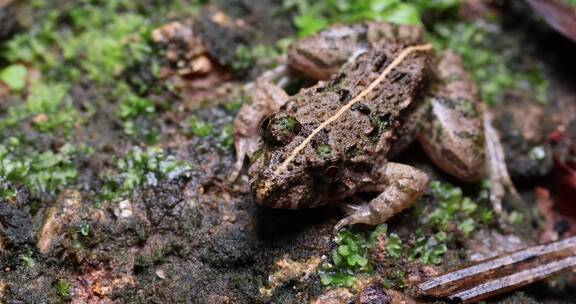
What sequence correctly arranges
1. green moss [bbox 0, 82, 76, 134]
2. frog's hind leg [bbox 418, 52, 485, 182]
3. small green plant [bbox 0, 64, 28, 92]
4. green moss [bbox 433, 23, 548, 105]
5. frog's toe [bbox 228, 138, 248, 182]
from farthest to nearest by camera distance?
green moss [bbox 433, 23, 548, 105]
small green plant [bbox 0, 64, 28, 92]
green moss [bbox 0, 82, 76, 134]
frog's hind leg [bbox 418, 52, 485, 182]
frog's toe [bbox 228, 138, 248, 182]

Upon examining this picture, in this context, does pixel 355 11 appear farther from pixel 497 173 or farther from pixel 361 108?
pixel 497 173

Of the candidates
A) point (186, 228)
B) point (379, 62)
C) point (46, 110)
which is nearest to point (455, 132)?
point (379, 62)

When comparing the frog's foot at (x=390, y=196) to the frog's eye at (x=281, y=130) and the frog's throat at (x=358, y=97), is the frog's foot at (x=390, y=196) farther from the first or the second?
the frog's eye at (x=281, y=130)

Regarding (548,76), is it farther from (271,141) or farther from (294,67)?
(271,141)

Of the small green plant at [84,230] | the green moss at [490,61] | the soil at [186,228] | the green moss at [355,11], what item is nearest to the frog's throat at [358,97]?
the soil at [186,228]

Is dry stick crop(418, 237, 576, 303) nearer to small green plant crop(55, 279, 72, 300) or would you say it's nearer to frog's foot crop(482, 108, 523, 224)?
frog's foot crop(482, 108, 523, 224)

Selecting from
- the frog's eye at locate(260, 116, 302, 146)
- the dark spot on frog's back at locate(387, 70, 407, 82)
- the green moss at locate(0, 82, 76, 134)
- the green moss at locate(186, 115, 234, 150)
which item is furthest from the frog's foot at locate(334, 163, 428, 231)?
the green moss at locate(0, 82, 76, 134)
